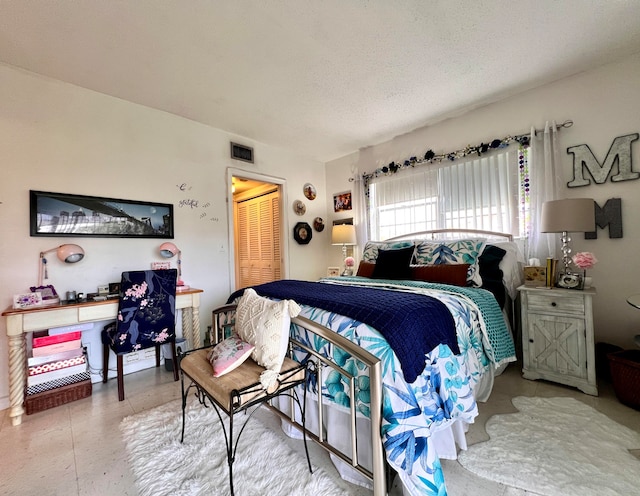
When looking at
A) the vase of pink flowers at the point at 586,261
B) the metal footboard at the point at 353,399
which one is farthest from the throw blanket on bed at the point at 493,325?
the metal footboard at the point at 353,399

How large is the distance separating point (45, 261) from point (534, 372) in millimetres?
4121

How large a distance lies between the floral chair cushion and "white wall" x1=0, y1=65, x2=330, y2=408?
1.86ft

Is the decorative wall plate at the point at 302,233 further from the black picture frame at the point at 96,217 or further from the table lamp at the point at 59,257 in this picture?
the table lamp at the point at 59,257

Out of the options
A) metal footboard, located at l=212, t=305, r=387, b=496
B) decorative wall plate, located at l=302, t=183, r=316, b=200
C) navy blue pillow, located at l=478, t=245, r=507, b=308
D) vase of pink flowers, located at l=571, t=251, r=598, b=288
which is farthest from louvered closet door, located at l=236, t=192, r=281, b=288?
vase of pink flowers, located at l=571, t=251, r=598, b=288

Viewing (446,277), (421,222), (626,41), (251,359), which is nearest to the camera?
(251,359)

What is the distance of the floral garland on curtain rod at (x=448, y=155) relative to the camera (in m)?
2.81

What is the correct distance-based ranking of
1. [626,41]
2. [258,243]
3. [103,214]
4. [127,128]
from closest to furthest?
1. [626,41]
2. [103,214]
3. [127,128]
4. [258,243]

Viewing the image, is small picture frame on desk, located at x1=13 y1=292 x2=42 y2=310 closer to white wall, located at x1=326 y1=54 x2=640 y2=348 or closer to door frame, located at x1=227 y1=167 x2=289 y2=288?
door frame, located at x1=227 y1=167 x2=289 y2=288

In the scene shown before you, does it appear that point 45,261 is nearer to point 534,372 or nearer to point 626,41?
point 534,372

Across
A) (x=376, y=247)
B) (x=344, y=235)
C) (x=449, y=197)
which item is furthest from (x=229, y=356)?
(x=449, y=197)

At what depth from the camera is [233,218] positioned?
389cm

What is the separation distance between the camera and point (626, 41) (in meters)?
2.10

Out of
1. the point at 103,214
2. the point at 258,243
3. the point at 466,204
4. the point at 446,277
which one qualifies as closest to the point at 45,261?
the point at 103,214

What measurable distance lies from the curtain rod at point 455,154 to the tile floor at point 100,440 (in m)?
2.18
